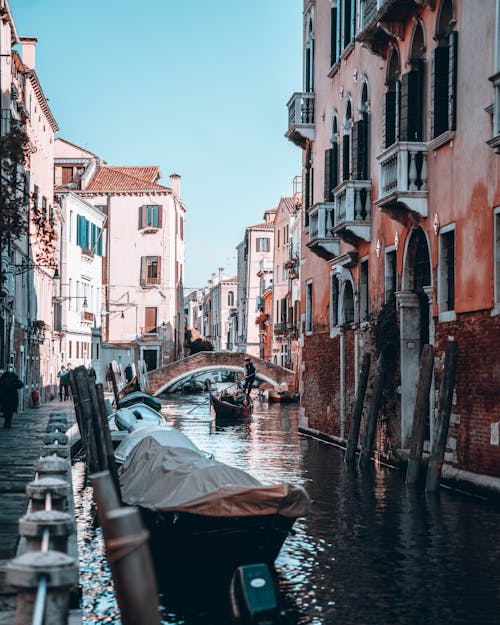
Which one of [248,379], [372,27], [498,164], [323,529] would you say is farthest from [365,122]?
[248,379]

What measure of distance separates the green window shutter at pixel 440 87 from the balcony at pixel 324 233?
5761mm

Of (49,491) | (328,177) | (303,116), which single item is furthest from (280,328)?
(49,491)

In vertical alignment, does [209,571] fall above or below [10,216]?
below

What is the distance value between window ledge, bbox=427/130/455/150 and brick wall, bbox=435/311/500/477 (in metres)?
2.16

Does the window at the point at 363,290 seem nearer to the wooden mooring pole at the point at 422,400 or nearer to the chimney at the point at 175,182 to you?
the wooden mooring pole at the point at 422,400

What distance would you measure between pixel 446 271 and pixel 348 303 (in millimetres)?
5863

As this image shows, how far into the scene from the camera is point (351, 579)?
8.26m

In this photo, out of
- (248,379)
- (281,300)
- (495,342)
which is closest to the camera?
(495,342)

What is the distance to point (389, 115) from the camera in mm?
15984

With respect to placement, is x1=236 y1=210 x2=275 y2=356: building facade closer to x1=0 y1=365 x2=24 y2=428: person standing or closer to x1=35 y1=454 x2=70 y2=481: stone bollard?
x1=0 y1=365 x2=24 y2=428: person standing

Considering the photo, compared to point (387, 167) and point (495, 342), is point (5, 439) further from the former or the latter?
point (495, 342)

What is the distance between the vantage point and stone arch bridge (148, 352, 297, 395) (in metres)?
44.0

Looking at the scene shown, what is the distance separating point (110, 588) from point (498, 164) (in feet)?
20.7

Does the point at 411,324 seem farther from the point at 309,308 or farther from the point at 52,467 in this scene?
the point at 52,467
